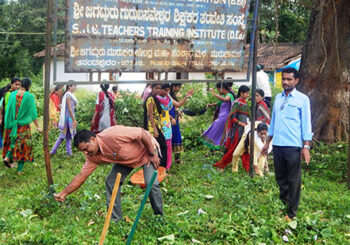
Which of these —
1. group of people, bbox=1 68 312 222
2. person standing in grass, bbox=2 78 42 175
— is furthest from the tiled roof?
person standing in grass, bbox=2 78 42 175

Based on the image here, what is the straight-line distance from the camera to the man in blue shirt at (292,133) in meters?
5.76

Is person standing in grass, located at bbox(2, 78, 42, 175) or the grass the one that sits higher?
person standing in grass, located at bbox(2, 78, 42, 175)

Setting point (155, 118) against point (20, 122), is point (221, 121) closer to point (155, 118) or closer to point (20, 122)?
point (155, 118)

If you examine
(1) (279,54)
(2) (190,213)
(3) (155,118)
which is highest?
(1) (279,54)

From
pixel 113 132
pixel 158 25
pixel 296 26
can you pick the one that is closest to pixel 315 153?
pixel 158 25

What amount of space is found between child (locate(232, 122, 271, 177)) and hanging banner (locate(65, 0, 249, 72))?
1371mm

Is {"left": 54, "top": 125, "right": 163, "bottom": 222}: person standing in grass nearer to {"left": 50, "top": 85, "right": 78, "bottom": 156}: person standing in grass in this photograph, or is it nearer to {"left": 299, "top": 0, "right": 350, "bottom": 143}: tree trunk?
{"left": 50, "top": 85, "right": 78, "bottom": 156}: person standing in grass

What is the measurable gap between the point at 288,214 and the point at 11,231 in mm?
3290

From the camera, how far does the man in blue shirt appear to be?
18.9ft

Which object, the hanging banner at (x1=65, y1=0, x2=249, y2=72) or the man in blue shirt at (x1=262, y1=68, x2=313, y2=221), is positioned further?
the man in blue shirt at (x1=262, y1=68, x2=313, y2=221)

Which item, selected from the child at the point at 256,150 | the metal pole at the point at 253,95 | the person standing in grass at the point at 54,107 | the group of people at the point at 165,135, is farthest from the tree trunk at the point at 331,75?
the person standing in grass at the point at 54,107

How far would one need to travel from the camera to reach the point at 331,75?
9.43 meters

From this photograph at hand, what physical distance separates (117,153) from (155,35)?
1.79 metres

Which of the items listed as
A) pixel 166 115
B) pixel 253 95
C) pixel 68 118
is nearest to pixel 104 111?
pixel 68 118
